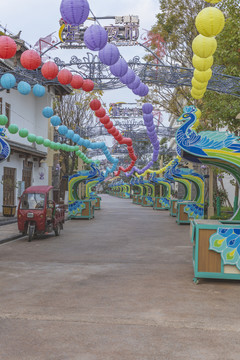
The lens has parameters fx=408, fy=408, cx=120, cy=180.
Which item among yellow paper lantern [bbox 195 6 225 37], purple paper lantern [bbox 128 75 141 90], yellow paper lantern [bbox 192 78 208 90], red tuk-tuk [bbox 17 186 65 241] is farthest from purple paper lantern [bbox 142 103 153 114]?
yellow paper lantern [bbox 195 6 225 37]

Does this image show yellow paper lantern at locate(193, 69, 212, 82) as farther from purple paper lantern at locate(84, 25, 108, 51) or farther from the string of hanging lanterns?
purple paper lantern at locate(84, 25, 108, 51)

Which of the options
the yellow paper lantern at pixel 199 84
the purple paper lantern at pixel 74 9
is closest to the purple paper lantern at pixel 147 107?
the yellow paper lantern at pixel 199 84

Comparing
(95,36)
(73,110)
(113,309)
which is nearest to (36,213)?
(95,36)

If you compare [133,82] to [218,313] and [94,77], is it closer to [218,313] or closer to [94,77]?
[94,77]

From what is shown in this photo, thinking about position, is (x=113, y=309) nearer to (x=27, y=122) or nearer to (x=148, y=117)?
(x=148, y=117)

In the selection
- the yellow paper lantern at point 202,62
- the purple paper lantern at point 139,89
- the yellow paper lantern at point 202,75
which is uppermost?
the purple paper lantern at point 139,89

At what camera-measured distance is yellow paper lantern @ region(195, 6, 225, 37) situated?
7652mm

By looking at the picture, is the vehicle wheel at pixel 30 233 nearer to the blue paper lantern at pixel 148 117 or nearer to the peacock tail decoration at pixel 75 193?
the blue paper lantern at pixel 148 117

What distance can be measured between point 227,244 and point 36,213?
7.96m

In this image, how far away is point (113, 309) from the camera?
6160mm

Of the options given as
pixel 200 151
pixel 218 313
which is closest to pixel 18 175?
pixel 200 151

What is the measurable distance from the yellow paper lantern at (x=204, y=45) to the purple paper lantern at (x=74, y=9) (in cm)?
236

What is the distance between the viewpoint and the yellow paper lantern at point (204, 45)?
8375 millimetres

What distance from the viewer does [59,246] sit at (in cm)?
1304
